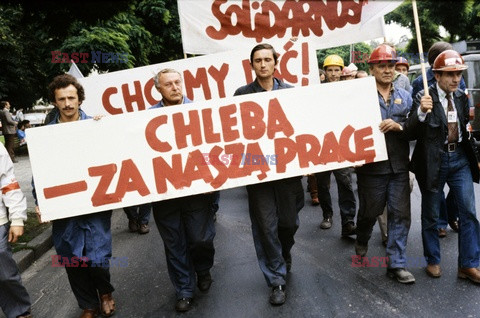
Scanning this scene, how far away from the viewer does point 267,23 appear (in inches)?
185

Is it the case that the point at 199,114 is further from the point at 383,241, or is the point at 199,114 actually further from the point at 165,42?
the point at 165,42

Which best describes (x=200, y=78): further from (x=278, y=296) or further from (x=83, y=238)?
(x=278, y=296)

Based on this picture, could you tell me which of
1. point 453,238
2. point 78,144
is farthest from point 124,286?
point 453,238

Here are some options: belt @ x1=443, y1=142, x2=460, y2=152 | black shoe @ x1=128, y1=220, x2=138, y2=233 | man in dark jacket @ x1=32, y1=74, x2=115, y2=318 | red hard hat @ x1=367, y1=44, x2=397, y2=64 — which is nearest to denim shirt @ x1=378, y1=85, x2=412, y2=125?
red hard hat @ x1=367, y1=44, x2=397, y2=64

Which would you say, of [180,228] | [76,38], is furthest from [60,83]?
[76,38]

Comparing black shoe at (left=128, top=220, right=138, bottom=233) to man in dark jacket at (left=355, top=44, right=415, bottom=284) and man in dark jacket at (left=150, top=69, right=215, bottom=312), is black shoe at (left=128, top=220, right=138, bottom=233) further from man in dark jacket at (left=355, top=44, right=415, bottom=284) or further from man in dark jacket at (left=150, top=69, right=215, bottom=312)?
man in dark jacket at (left=355, top=44, right=415, bottom=284)

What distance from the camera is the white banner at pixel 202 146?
313 centimetres

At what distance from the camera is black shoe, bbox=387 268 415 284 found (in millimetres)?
3348

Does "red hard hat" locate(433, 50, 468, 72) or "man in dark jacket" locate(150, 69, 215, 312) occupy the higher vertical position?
"red hard hat" locate(433, 50, 468, 72)

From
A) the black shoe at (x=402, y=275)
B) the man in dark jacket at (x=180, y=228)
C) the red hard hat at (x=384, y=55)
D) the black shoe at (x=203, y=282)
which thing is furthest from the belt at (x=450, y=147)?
the black shoe at (x=203, y=282)

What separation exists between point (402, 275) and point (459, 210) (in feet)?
2.37

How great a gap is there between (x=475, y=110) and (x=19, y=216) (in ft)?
28.9

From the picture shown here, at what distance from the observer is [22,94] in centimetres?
1436

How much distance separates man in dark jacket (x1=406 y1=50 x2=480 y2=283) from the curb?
4160mm
